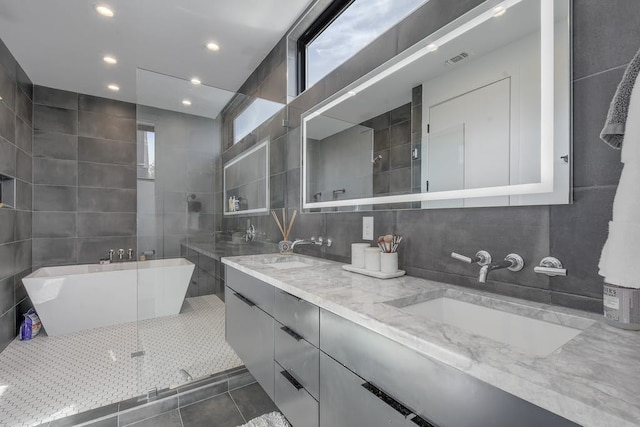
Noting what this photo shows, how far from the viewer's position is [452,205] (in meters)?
1.26

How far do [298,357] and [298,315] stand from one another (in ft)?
0.63

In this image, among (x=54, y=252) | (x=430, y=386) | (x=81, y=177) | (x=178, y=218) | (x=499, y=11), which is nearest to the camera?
(x=430, y=386)

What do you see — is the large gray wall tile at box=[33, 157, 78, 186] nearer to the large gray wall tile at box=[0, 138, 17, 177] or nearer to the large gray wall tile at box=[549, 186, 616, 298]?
the large gray wall tile at box=[0, 138, 17, 177]

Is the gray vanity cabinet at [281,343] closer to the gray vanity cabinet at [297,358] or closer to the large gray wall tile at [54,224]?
the gray vanity cabinet at [297,358]

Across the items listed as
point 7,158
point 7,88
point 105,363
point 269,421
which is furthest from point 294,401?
point 7,88

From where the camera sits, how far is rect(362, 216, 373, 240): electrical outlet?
5.65ft

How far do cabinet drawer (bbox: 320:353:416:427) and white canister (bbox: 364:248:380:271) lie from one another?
0.50 metres

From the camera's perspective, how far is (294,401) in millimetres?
1336

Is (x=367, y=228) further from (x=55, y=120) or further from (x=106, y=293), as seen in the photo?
(x=55, y=120)

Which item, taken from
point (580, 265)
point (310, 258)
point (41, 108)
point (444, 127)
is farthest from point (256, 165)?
point (41, 108)

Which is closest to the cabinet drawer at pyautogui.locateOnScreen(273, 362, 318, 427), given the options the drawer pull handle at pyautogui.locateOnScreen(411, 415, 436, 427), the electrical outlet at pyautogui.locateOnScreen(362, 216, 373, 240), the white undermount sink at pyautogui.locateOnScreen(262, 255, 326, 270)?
the drawer pull handle at pyautogui.locateOnScreen(411, 415, 436, 427)

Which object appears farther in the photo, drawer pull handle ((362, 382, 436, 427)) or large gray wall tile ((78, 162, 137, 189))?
large gray wall tile ((78, 162, 137, 189))

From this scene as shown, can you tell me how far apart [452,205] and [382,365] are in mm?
736

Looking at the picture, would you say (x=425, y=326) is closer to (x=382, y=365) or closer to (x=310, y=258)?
(x=382, y=365)
